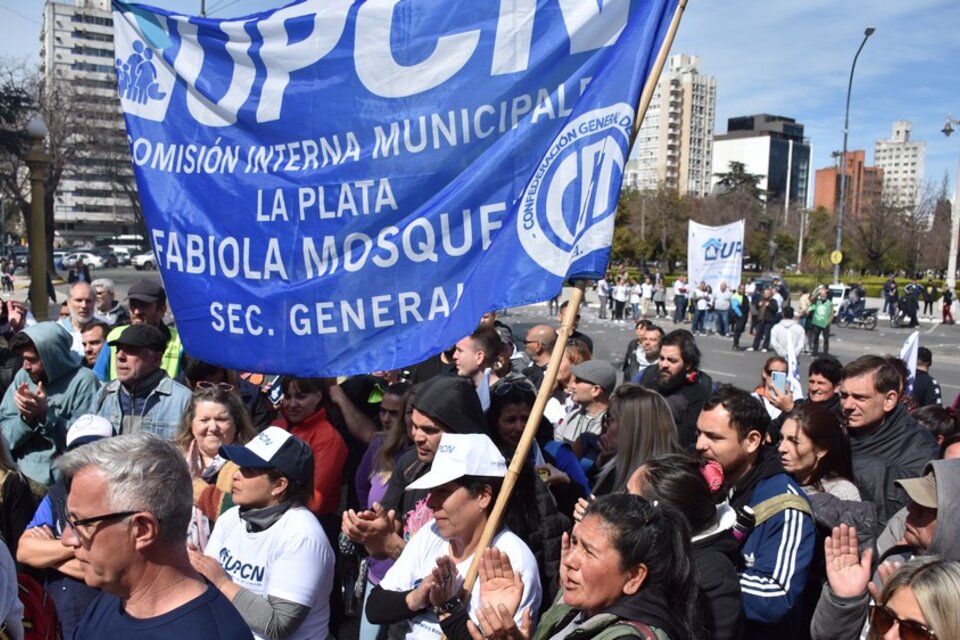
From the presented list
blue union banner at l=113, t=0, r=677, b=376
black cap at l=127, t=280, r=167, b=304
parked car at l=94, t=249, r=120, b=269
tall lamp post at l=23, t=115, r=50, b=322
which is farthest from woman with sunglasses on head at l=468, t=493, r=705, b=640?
parked car at l=94, t=249, r=120, b=269

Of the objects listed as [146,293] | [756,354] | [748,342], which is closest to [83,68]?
[748,342]

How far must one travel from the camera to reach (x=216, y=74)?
392cm

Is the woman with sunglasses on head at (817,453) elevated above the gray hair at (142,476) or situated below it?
below

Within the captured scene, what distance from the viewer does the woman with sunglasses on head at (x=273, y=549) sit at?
301cm

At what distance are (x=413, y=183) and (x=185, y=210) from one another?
112 cm

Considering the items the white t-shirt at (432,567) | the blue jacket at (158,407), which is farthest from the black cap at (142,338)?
the white t-shirt at (432,567)

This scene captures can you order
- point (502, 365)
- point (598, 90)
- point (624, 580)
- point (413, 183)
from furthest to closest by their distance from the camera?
point (502, 365)
point (413, 183)
point (598, 90)
point (624, 580)

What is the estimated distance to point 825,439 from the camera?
12.1 feet

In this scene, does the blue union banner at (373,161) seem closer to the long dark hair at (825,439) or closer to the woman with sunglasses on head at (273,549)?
the woman with sunglasses on head at (273,549)

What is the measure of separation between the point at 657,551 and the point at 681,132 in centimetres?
16634

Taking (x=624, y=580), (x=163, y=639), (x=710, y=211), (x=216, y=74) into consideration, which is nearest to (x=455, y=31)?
(x=216, y=74)

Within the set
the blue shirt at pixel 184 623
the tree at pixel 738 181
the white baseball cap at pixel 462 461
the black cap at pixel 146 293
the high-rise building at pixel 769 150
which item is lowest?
the blue shirt at pixel 184 623

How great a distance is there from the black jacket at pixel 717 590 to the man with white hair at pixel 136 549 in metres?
1.40

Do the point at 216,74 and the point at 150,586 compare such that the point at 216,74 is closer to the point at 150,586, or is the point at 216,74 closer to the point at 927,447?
the point at 150,586
